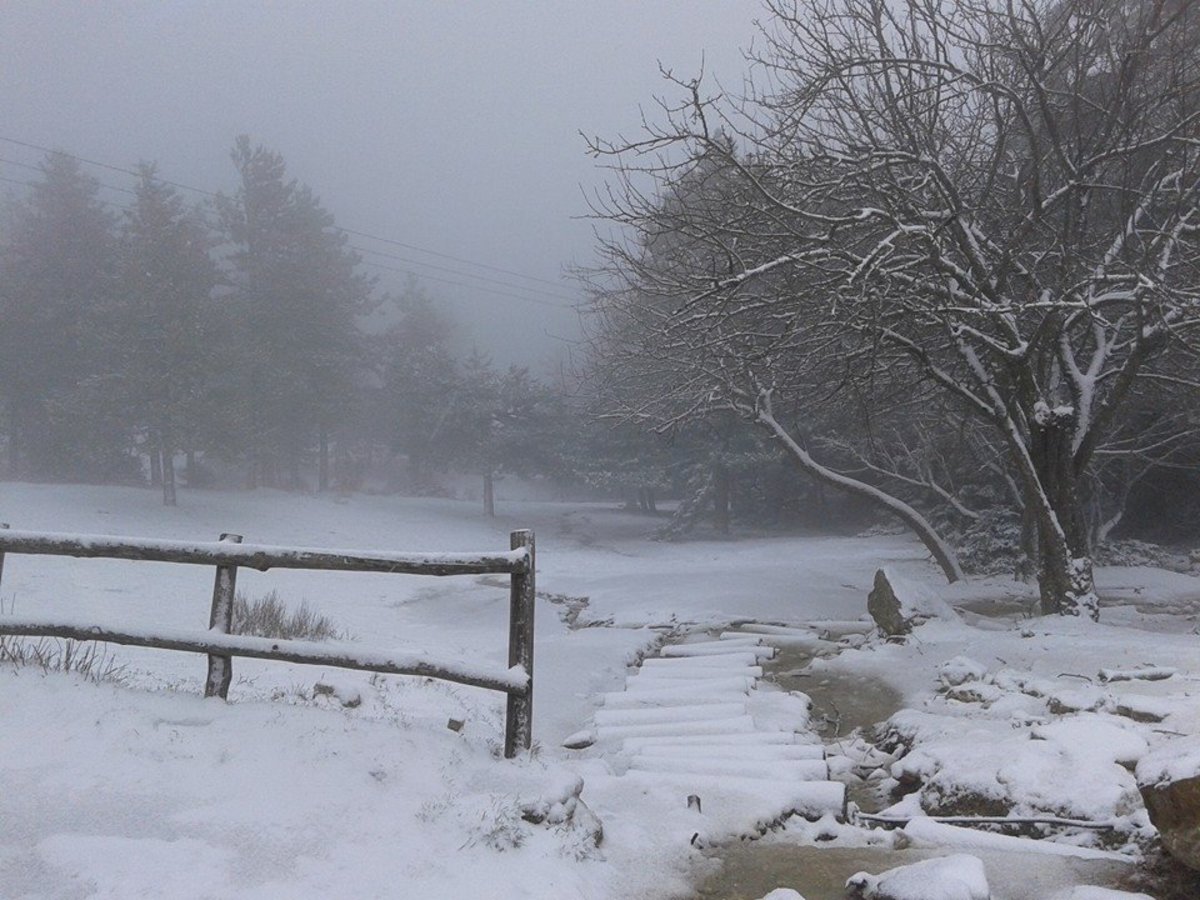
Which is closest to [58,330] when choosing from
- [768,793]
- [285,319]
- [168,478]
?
[168,478]

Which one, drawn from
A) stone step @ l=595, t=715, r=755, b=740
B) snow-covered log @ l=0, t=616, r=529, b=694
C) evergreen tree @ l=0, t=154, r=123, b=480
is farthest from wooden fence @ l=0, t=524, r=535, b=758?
evergreen tree @ l=0, t=154, r=123, b=480

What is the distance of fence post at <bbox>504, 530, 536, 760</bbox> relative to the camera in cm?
484

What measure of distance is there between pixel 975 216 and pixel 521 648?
890 centimetres

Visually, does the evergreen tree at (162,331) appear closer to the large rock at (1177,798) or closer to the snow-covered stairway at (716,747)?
the snow-covered stairway at (716,747)

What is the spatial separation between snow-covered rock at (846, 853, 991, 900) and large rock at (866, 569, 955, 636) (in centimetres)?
735

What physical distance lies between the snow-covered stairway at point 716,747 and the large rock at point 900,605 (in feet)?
8.72

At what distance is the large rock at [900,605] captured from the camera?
10950 millimetres

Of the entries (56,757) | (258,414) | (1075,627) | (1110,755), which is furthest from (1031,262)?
(258,414)

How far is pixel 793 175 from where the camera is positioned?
9.15 meters

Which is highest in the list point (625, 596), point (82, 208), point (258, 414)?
point (82, 208)

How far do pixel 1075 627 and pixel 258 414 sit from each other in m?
37.0

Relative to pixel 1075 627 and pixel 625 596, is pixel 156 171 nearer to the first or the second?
pixel 625 596

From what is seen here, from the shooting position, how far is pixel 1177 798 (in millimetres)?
3662

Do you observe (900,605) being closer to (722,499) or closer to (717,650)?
(717,650)
